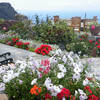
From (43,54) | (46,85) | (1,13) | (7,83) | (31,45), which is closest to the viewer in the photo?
(46,85)

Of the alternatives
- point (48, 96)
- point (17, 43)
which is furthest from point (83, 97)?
point (17, 43)

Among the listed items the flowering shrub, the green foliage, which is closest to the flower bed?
the flowering shrub

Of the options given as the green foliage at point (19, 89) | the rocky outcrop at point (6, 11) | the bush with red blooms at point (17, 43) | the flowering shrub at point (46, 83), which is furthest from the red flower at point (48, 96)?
the rocky outcrop at point (6, 11)

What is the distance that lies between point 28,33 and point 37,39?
2.96 feet

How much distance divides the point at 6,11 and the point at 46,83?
74.6ft

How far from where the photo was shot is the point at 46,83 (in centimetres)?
227

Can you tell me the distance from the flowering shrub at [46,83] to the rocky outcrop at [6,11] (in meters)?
21.3

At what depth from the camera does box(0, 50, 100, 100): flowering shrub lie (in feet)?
7.62

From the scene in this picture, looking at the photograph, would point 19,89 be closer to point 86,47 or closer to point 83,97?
point 83,97

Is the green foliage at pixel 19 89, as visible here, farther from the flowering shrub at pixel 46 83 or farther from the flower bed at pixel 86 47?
the flower bed at pixel 86 47

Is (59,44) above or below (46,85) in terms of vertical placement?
below

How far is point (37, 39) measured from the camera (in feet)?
31.2

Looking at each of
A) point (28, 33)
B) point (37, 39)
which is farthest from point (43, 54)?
point (28, 33)

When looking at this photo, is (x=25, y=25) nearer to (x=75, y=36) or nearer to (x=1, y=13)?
(x=75, y=36)
